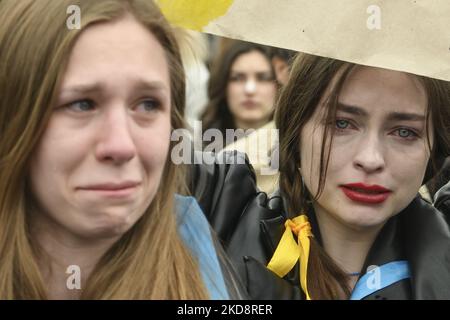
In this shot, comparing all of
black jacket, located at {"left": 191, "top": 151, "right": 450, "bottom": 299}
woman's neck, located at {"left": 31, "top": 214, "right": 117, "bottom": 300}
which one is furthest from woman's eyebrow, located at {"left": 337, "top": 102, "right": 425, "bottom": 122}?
woman's neck, located at {"left": 31, "top": 214, "right": 117, "bottom": 300}

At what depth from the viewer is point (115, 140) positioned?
1.19 metres

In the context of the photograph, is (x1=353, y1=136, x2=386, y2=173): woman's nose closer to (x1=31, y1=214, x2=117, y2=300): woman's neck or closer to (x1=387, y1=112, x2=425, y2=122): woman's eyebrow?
(x1=387, y1=112, x2=425, y2=122): woman's eyebrow

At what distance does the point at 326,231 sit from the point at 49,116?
26.4 inches

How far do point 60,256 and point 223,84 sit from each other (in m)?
2.93

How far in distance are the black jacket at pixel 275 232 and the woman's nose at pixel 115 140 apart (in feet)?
1.20

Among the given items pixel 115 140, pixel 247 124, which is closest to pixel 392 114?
pixel 115 140

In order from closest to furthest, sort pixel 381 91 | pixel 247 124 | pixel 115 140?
1. pixel 115 140
2. pixel 381 91
3. pixel 247 124

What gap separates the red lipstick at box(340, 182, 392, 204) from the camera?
151 cm

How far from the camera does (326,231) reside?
5.35 ft

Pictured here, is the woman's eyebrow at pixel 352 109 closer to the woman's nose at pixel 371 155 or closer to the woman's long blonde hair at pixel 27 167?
the woman's nose at pixel 371 155

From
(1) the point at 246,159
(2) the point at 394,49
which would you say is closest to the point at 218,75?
(1) the point at 246,159

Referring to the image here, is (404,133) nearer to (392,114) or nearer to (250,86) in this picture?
(392,114)
